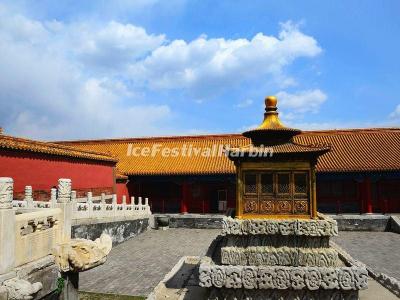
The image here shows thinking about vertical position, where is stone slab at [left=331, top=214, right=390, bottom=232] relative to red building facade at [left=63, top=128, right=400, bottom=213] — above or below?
below

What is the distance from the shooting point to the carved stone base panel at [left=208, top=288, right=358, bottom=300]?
801 centimetres

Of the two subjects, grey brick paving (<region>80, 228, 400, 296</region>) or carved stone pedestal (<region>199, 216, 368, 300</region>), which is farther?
grey brick paving (<region>80, 228, 400, 296</region>)

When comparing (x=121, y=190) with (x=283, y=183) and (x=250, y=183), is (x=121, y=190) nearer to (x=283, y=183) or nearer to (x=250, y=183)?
(x=250, y=183)

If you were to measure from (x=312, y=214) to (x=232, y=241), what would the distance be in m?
2.14

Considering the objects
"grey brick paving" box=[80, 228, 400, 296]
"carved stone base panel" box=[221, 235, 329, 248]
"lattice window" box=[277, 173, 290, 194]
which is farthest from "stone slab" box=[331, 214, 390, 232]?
"carved stone base panel" box=[221, 235, 329, 248]

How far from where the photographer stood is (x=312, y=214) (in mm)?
8727

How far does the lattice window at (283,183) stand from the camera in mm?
9008

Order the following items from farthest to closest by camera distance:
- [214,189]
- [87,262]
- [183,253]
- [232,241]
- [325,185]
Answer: [214,189] < [325,185] < [183,253] < [232,241] < [87,262]

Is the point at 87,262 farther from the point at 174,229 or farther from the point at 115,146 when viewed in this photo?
the point at 115,146

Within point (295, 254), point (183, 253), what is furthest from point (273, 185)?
point (183, 253)

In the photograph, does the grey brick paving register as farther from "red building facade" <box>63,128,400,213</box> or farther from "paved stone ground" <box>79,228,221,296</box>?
"red building facade" <box>63,128,400,213</box>

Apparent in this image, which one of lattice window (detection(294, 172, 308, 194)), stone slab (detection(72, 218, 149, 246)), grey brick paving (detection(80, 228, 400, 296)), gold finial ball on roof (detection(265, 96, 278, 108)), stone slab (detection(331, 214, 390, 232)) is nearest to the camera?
lattice window (detection(294, 172, 308, 194))

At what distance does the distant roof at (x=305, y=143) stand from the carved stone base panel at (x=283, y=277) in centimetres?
1512

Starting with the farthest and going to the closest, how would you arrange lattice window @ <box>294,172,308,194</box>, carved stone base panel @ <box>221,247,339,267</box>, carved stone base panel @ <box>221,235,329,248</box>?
lattice window @ <box>294,172,308,194</box>
carved stone base panel @ <box>221,235,329,248</box>
carved stone base panel @ <box>221,247,339,267</box>
